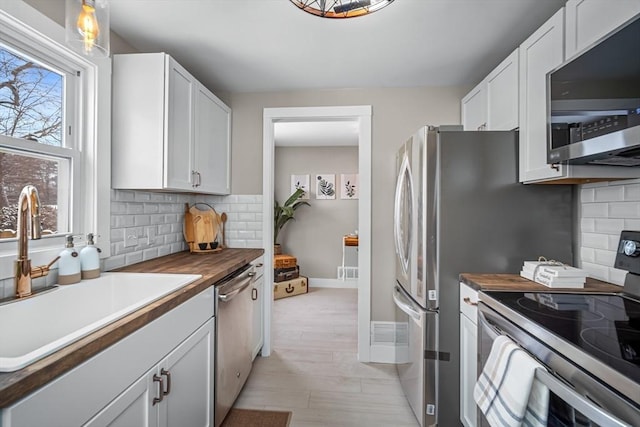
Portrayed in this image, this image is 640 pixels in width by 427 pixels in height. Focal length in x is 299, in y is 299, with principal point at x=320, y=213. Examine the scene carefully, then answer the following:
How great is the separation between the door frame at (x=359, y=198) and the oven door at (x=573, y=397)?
5.06 feet

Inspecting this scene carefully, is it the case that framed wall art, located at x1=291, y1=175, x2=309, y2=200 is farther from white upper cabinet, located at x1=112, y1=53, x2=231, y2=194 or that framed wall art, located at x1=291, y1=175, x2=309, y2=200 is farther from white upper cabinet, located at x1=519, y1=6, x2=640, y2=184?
white upper cabinet, located at x1=519, y1=6, x2=640, y2=184

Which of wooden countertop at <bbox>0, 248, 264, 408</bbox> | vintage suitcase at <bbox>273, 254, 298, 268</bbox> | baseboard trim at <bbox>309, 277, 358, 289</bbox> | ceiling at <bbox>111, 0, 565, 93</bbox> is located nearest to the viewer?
wooden countertop at <bbox>0, 248, 264, 408</bbox>

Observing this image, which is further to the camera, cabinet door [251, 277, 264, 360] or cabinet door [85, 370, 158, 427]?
cabinet door [251, 277, 264, 360]

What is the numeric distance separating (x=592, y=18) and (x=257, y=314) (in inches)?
102

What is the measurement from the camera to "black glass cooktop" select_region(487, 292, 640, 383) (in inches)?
29.4

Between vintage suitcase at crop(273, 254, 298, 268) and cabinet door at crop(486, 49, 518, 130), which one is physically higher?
cabinet door at crop(486, 49, 518, 130)

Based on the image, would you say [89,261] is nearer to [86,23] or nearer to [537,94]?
[86,23]

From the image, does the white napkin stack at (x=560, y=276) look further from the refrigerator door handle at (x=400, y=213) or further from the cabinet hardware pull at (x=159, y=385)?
the cabinet hardware pull at (x=159, y=385)

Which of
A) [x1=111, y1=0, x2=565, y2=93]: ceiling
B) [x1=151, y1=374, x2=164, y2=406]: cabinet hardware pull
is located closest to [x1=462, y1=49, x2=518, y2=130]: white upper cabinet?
[x1=111, y1=0, x2=565, y2=93]: ceiling

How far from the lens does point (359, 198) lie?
2.58 metres

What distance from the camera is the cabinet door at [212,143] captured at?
213 cm

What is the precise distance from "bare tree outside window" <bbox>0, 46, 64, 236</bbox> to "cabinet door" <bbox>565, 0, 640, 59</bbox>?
2.27m

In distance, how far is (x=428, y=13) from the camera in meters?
1.61

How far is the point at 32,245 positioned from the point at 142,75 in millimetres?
1044
